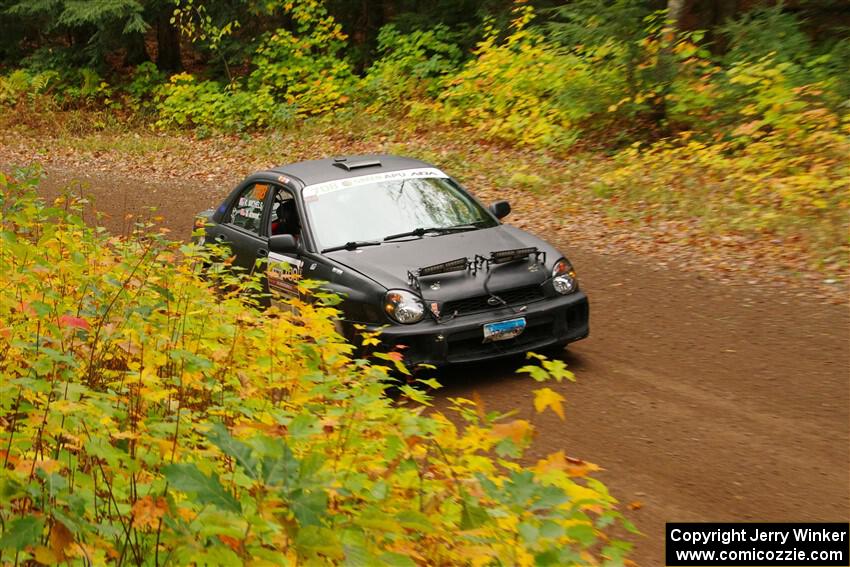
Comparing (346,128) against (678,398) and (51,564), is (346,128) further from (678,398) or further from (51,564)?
(51,564)

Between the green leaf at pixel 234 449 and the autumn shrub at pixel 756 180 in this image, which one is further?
the autumn shrub at pixel 756 180

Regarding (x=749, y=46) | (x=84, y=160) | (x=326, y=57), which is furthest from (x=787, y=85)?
(x=84, y=160)

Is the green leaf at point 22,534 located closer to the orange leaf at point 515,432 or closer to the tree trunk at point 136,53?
the orange leaf at point 515,432

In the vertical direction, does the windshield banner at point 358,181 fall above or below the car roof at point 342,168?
below

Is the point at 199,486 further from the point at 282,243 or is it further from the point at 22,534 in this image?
the point at 282,243

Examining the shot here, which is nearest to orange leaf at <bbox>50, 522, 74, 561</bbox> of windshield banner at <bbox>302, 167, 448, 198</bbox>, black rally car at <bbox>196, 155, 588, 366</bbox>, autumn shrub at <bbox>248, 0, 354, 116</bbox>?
black rally car at <bbox>196, 155, 588, 366</bbox>

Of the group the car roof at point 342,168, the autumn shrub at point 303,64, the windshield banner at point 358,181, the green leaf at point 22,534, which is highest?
the autumn shrub at point 303,64

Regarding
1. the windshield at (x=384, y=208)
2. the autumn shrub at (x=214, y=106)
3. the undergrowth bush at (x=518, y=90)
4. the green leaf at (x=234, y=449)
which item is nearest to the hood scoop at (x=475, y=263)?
the windshield at (x=384, y=208)

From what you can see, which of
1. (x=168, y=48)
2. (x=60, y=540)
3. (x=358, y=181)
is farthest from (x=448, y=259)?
(x=168, y=48)

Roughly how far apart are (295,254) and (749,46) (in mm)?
11533

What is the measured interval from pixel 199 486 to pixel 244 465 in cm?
17

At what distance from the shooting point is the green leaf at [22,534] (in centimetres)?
280

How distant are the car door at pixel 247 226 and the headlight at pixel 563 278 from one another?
2.70m

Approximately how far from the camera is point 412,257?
296 inches
